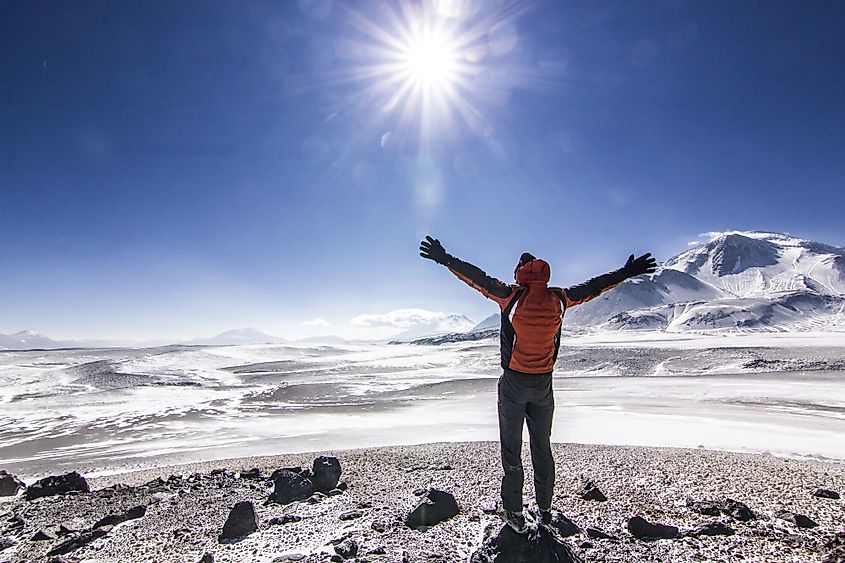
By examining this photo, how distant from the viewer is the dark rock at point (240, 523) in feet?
16.3

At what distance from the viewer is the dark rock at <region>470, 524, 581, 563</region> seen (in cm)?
381

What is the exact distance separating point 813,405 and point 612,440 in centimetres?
1438

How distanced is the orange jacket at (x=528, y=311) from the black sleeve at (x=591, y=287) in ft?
0.05

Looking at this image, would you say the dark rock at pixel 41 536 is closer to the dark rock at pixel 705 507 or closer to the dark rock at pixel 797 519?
the dark rock at pixel 705 507

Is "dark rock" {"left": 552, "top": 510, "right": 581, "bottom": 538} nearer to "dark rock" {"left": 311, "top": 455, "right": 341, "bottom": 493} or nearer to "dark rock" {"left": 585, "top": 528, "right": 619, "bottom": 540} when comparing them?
"dark rock" {"left": 585, "top": 528, "right": 619, "bottom": 540}

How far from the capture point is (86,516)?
19.9 ft

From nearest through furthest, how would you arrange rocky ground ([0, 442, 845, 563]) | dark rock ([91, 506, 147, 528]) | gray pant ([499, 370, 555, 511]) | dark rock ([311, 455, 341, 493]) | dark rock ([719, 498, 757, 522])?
rocky ground ([0, 442, 845, 563]) < gray pant ([499, 370, 555, 511]) < dark rock ([719, 498, 757, 522]) < dark rock ([91, 506, 147, 528]) < dark rock ([311, 455, 341, 493])

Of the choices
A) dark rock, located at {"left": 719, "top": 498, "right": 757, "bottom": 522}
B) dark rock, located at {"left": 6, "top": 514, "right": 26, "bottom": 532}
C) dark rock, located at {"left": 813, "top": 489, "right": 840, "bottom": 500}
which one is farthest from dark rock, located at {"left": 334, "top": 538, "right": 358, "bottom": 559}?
dark rock, located at {"left": 813, "top": 489, "right": 840, "bottom": 500}

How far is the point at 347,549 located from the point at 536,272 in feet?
11.0

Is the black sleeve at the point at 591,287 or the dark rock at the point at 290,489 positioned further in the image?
the dark rock at the point at 290,489

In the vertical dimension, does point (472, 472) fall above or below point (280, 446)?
above

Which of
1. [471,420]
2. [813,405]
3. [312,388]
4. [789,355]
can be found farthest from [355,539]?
[789,355]

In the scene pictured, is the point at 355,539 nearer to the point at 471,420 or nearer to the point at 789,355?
the point at 471,420

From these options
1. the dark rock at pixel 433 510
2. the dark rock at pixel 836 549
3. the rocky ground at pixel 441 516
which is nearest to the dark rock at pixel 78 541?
the rocky ground at pixel 441 516
